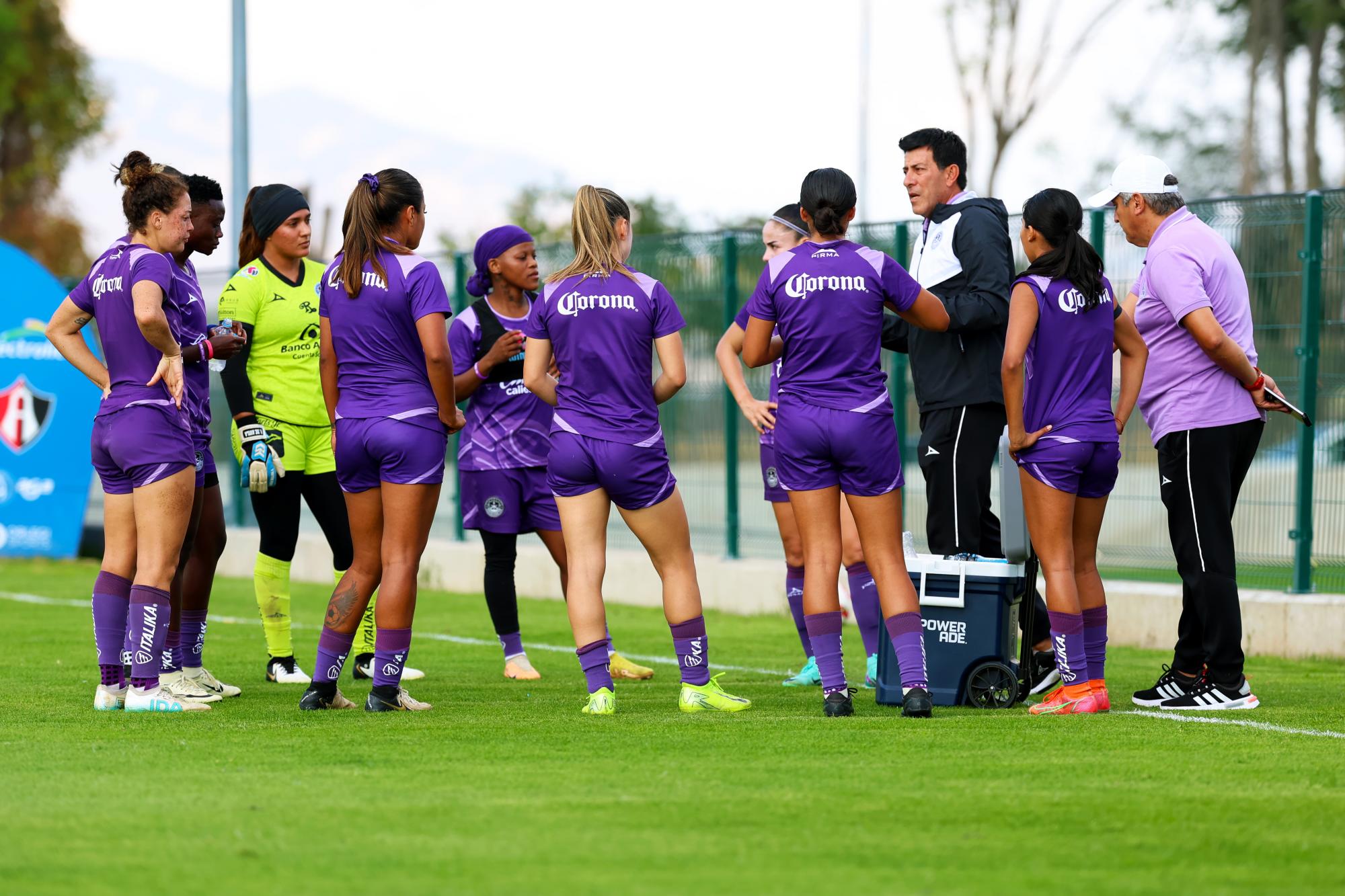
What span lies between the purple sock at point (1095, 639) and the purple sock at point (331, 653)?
2891mm

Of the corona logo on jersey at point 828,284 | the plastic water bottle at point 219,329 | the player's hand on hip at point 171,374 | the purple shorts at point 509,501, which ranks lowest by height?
the purple shorts at point 509,501

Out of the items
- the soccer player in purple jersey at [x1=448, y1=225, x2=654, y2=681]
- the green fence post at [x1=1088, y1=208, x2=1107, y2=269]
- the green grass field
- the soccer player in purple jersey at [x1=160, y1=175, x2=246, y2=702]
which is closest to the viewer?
the green grass field

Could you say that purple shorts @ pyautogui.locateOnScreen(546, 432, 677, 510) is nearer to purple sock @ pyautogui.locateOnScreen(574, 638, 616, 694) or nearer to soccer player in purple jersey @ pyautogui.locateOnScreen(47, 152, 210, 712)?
purple sock @ pyautogui.locateOnScreen(574, 638, 616, 694)

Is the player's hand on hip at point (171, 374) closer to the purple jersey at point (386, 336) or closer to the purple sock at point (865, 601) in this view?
the purple jersey at point (386, 336)

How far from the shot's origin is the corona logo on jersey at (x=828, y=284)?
6477 millimetres

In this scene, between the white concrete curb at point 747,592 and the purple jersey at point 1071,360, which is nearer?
the purple jersey at point 1071,360

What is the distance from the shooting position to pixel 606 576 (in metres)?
13.1

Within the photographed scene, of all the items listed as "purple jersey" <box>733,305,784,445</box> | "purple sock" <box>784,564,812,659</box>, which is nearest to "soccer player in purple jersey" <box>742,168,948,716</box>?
"purple jersey" <box>733,305,784,445</box>

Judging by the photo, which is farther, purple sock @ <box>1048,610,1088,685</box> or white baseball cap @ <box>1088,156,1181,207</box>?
white baseball cap @ <box>1088,156,1181,207</box>

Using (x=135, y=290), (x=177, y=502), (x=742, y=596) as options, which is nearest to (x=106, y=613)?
(x=177, y=502)

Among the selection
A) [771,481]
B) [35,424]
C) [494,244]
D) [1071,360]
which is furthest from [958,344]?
[35,424]

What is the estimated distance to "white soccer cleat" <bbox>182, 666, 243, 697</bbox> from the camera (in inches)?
296

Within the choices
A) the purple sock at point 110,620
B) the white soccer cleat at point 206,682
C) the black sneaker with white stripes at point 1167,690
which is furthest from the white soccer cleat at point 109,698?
the black sneaker with white stripes at point 1167,690

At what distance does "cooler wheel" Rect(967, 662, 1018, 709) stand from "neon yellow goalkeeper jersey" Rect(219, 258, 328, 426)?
328 cm
